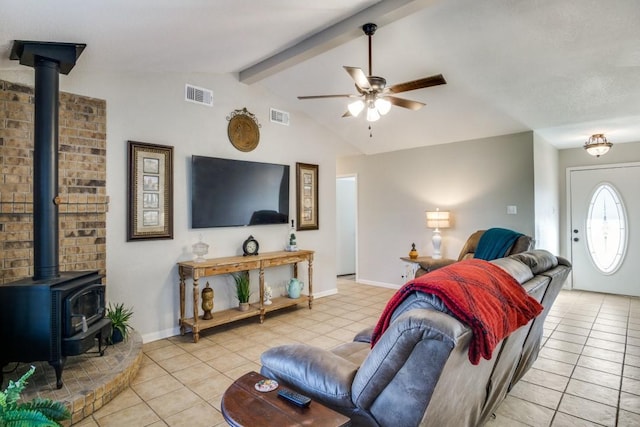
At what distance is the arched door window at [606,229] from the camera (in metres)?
5.83

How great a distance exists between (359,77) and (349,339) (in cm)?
256

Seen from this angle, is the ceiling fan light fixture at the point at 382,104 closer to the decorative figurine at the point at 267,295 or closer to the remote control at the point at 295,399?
the remote control at the point at 295,399

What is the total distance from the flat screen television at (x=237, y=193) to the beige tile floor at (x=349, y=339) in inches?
49.5

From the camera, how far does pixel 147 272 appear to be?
3.71 meters

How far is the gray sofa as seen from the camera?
123 centimetres

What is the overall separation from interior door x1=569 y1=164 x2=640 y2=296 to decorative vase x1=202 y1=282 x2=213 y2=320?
19.8 ft

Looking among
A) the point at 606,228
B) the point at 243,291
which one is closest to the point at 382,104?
the point at 243,291

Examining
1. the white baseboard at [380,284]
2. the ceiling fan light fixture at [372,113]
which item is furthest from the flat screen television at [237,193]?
the white baseboard at [380,284]

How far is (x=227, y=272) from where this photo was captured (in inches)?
157

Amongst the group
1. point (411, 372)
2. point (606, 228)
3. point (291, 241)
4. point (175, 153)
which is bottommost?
point (411, 372)

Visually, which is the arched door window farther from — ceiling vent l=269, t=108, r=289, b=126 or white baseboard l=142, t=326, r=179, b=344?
white baseboard l=142, t=326, r=179, b=344

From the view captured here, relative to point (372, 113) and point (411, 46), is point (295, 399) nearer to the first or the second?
point (372, 113)

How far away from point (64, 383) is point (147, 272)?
4.58 feet

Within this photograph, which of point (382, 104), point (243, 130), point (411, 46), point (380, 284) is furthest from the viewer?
point (380, 284)
